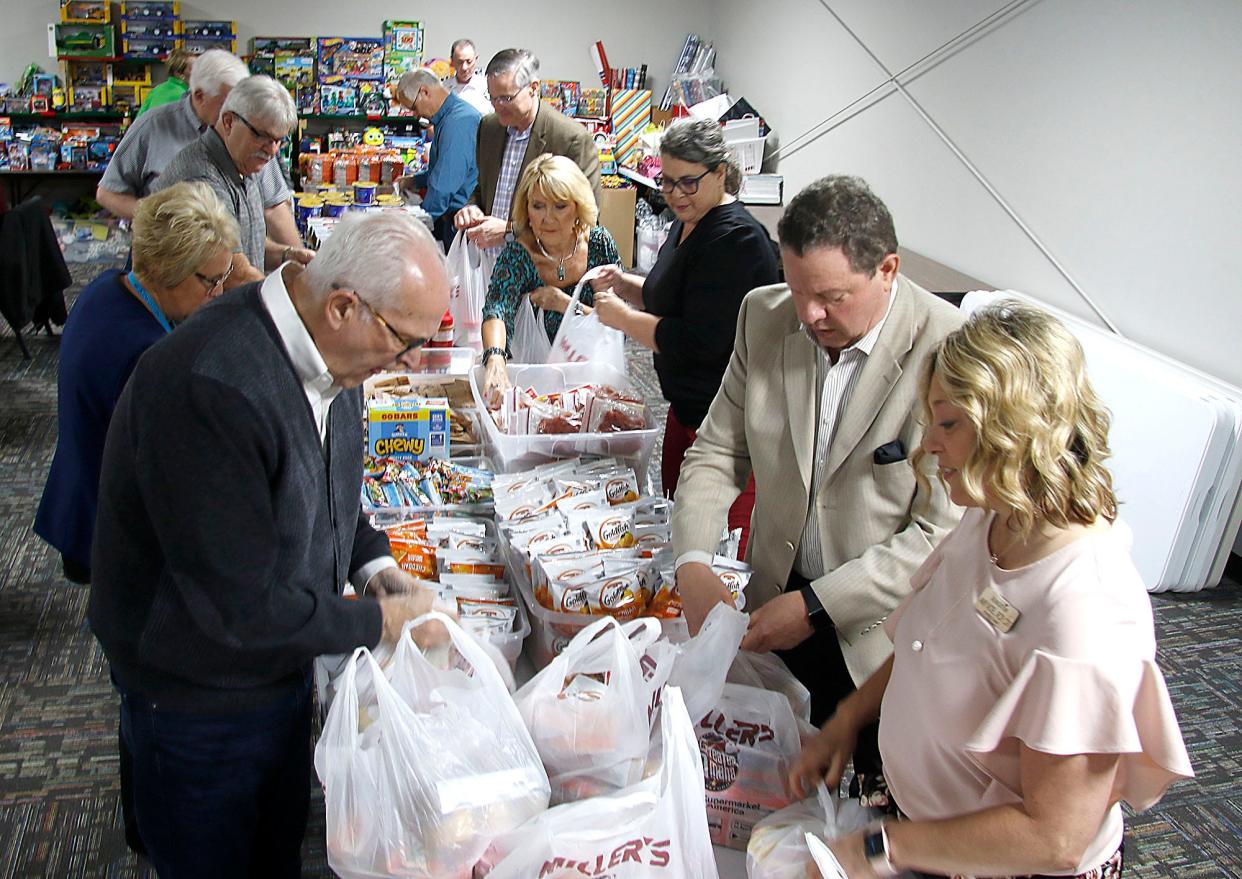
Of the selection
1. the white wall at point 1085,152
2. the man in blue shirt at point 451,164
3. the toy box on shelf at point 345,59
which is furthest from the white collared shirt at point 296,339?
the toy box on shelf at point 345,59

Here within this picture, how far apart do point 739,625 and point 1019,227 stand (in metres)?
3.99

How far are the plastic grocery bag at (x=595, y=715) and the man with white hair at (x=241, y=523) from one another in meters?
0.24

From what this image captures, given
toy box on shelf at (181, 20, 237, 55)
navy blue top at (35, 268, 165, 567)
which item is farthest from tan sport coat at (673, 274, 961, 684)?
toy box on shelf at (181, 20, 237, 55)

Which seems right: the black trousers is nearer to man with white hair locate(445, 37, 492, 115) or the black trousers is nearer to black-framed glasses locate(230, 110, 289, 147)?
black-framed glasses locate(230, 110, 289, 147)

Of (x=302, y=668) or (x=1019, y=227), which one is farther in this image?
(x=1019, y=227)

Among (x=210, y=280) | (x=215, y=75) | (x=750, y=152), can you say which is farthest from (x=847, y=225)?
(x=750, y=152)

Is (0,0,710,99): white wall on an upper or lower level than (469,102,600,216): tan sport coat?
upper

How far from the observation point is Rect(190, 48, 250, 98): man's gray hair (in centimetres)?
381

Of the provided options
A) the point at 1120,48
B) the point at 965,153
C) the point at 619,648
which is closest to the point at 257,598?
the point at 619,648

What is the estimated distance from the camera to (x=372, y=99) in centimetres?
893

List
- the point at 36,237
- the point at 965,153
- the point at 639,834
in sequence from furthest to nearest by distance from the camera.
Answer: the point at 36,237 < the point at 965,153 < the point at 639,834

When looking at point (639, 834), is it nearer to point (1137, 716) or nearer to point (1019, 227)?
point (1137, 716)

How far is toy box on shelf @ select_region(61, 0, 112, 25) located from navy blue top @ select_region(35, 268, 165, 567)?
7485mm

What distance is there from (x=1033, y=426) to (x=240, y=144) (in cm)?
308
